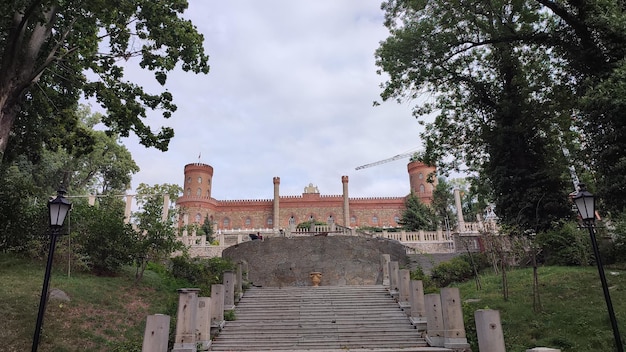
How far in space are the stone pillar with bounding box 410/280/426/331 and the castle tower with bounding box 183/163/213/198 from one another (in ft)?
149

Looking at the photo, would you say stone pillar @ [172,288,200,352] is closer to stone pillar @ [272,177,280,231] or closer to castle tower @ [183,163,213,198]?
stone pillar @ [272,177,280,231]

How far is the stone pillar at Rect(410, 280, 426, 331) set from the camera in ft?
27.1

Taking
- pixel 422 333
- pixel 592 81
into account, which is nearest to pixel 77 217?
pixel 422 333

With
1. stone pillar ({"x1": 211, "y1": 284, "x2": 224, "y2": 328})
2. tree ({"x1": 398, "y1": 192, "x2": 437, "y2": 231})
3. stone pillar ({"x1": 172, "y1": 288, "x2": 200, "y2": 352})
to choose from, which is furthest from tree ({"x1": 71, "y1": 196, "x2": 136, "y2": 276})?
tree ({"x1": 398, "y1": 192, "x2": 437, "y2": 231})

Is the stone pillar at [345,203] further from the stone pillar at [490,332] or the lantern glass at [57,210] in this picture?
the lantern glass at [57,210]

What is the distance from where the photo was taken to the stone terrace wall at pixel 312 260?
15.6 m

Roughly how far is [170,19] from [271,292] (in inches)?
298

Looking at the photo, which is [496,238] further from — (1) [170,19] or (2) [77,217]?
(2) [77,217]

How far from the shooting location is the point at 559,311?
7746mm

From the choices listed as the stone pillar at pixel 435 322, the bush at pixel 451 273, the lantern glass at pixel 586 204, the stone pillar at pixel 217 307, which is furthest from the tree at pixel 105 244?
the lantern glass at pixel 586 204

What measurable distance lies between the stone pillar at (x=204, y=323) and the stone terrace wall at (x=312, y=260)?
8.16 m

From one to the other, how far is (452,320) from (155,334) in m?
4.86

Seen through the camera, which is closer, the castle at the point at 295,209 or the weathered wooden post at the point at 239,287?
the weathered wooden post at the point at 239,287

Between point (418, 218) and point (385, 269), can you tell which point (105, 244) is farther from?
point (418, 218)
